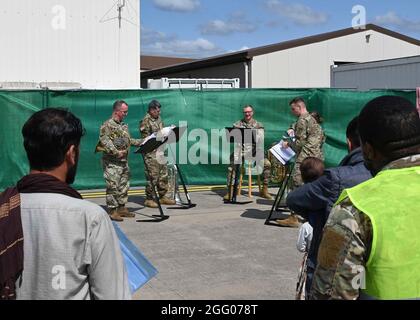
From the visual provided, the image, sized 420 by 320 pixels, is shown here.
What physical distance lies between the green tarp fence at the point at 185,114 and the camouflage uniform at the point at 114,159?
2592mm

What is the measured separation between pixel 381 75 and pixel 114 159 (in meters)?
11.6

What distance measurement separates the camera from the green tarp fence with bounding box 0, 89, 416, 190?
10.8 m

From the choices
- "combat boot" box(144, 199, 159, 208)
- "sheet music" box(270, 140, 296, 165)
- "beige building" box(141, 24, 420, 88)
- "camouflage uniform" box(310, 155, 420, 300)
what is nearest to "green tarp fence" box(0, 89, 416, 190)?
"combat boot" box(144, 199, 159, 208)

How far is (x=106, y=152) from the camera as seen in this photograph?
339 inches

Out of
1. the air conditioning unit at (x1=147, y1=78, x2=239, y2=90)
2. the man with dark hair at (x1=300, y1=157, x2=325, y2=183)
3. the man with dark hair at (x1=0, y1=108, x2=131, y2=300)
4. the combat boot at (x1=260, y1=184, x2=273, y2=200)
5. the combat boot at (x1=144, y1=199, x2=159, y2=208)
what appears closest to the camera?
the man with dark hair at (x1=0, y1=108, x2=131, y2=300)

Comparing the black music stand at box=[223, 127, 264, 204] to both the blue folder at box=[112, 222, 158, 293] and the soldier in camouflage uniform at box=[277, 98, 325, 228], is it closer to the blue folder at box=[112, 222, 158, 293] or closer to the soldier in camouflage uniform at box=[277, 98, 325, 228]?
the soldier in camouflage uniform at box=[277, 98, 325, 228]

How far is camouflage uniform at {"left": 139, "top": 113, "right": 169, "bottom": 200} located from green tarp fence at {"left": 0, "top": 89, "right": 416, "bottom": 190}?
1.60 m

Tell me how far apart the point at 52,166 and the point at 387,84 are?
16.6m

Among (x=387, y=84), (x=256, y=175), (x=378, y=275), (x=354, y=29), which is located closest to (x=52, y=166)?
(x=378, y=275)

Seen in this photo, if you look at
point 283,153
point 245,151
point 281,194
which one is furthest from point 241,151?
point 283,153

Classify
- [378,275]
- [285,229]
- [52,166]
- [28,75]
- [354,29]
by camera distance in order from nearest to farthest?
1. [378,275]
2. [52,166]
3. [285,229]
4. [28,75]
5. [354,29]

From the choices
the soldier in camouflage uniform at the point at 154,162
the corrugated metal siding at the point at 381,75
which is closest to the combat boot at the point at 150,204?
the soldier in camouflage uniform at the point at 154,162

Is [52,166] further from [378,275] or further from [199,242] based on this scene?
[199,242]
